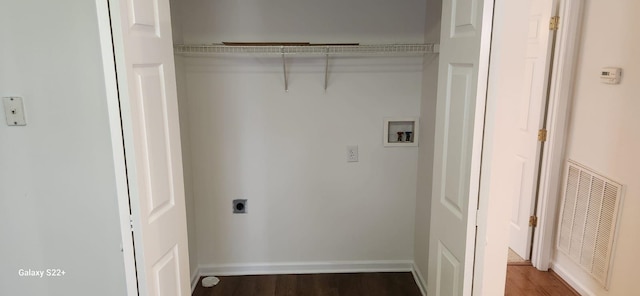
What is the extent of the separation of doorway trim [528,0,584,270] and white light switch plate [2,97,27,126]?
3163mm

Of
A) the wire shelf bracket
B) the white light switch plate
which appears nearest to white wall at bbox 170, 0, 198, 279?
the wire shelf bracket

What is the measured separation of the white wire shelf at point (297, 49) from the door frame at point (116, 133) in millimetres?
1311

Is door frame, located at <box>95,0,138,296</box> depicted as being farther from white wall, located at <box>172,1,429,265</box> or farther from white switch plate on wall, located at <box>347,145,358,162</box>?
white switch plate on wall, located at <box>347,145,358,162</box>

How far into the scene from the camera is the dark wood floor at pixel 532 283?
291cm

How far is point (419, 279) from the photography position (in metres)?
2.96

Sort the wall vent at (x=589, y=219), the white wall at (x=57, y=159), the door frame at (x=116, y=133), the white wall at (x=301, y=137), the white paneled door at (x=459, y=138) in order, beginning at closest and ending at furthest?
the door frame at (x=116, y=133) → the white paneled door at (x=459, y=138) → the white wall at (x=57, y=159) → the wall vent at (x=589, y=219) → the white wall at (x=301, y=137)

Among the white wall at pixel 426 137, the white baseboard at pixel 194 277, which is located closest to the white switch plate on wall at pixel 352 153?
the white wall at pixel 426 137

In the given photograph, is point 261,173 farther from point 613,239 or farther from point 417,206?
point 613,239

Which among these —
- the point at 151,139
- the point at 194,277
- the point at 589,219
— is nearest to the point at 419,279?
the point at 589,219

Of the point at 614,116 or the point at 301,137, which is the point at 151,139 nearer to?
the point at 301,137

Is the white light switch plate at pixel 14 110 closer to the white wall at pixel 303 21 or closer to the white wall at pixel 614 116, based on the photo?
the white wall at pixel 303 21

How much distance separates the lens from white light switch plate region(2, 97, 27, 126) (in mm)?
1849

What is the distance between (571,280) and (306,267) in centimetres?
188

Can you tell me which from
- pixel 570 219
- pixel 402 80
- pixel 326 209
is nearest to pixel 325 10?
pixel 402 80
